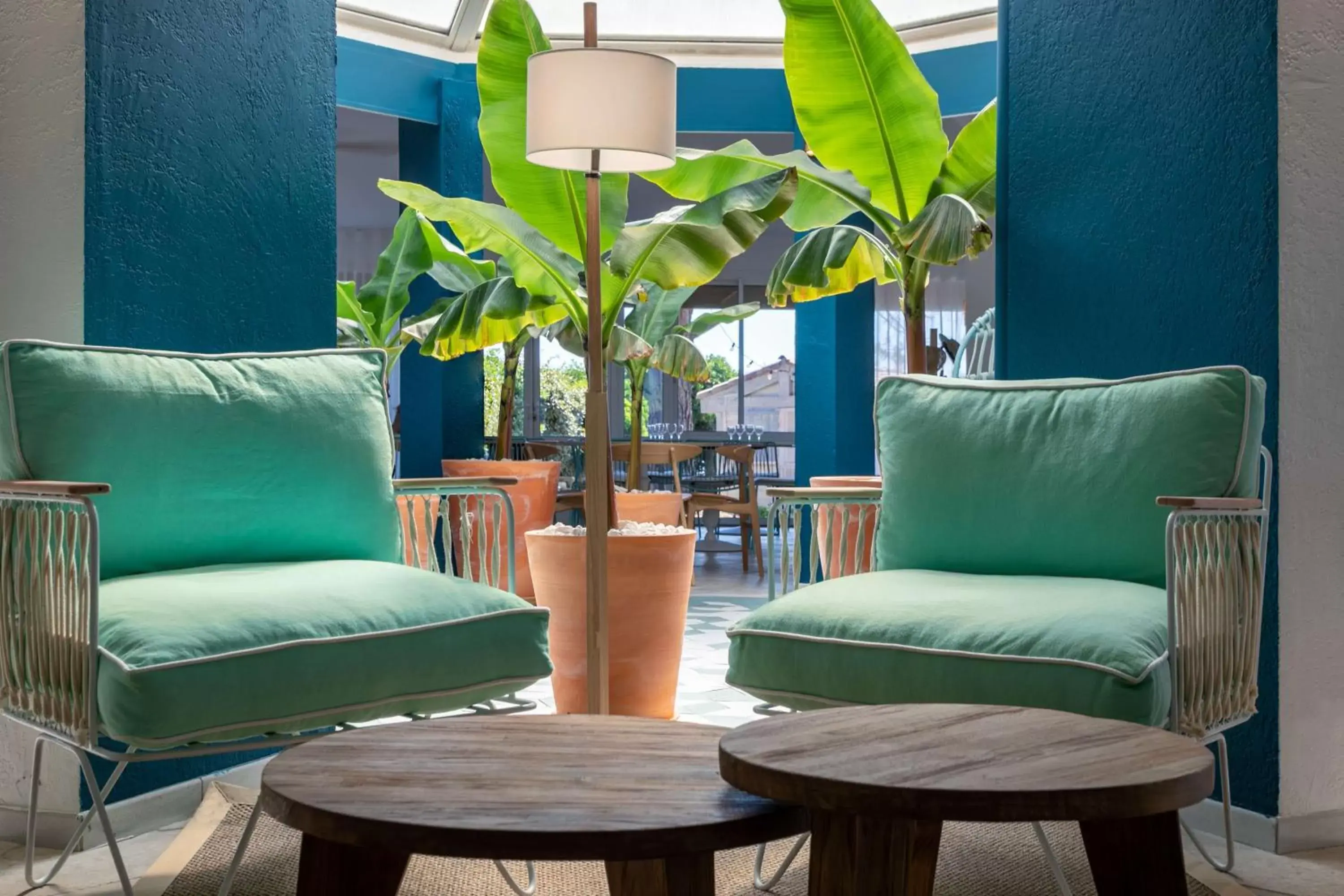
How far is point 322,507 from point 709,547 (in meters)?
6.47

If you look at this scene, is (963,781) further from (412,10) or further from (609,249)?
(412,10)

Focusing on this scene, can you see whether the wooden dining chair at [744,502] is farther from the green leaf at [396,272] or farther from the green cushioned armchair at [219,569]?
the green cushioned armchair at [219,569]

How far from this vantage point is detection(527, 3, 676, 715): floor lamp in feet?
8.63

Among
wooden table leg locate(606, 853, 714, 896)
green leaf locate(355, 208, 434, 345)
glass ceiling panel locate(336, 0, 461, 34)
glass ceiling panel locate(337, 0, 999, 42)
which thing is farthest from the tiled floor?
glass ceiling panel locate(336, 0, 461, 34)

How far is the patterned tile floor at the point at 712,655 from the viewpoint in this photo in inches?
148

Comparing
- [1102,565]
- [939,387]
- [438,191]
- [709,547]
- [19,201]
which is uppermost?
[438,191]

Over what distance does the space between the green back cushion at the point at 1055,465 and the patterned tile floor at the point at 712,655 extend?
0.71 meters

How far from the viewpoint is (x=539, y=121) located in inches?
106

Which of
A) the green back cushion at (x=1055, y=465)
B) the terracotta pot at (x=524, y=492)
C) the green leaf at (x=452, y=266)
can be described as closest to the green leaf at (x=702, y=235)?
the green back cushion at (x=1055, y=465)

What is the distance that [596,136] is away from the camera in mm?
2629

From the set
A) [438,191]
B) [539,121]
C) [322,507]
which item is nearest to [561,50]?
[539,121]

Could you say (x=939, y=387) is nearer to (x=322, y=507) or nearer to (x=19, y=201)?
(x=322, y=507)

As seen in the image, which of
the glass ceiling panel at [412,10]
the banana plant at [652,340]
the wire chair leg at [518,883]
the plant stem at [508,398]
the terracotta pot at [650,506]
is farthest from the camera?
the plant stem at [508,398]

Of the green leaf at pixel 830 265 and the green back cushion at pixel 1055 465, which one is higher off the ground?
the green leaf at pixel 830 265
